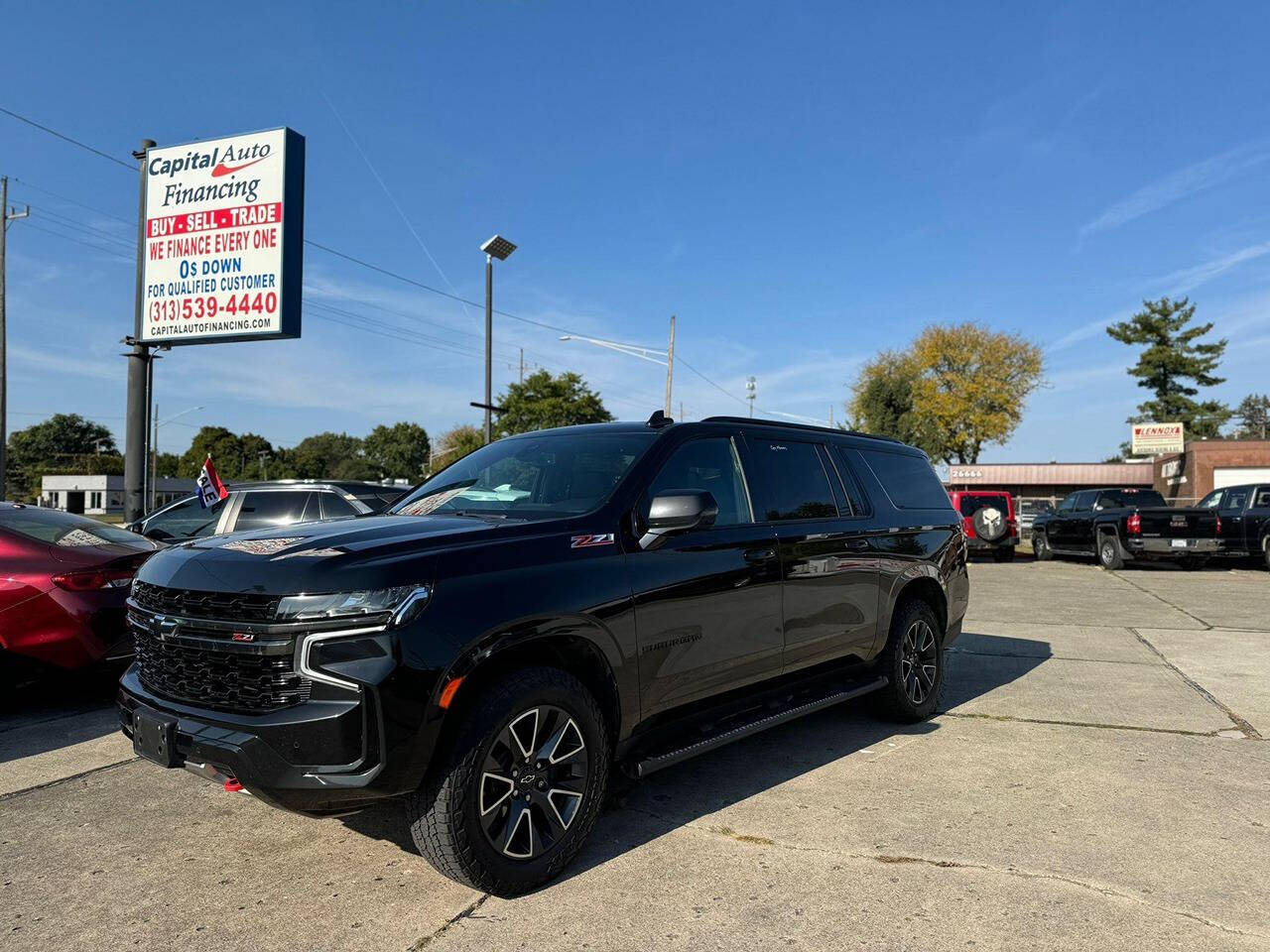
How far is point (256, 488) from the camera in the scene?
10.0 meters

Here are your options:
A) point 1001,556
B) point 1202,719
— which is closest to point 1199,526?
point 1001,556

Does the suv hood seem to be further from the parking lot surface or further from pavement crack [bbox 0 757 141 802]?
pavement crack [bbox 0 757 141 802]

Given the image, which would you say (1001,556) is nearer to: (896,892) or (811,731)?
(811,731)

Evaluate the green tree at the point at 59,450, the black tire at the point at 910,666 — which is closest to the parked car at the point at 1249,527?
the black tire at the point at 910,666

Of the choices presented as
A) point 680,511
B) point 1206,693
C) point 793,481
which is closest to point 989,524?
point 1206,693

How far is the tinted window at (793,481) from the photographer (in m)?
4.82

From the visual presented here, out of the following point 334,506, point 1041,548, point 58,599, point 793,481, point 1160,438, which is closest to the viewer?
point 793,481

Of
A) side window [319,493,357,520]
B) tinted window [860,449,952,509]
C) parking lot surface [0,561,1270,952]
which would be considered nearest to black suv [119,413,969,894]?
parking lot surface [0,561,1270,952]

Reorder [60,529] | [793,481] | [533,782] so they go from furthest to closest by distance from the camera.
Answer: [60,529] < [793,481] < [533,782]

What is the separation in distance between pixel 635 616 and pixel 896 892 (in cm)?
144

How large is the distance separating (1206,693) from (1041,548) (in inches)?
673

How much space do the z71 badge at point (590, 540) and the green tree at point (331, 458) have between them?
393ft

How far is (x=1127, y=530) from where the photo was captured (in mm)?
18031

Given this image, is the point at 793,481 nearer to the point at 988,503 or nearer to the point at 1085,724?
the point at 1085,724
